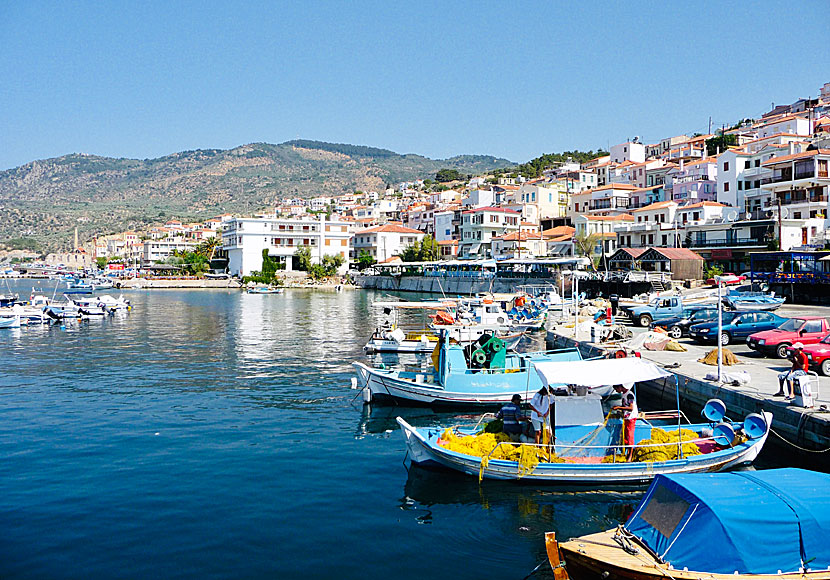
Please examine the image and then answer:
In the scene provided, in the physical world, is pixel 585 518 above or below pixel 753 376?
below

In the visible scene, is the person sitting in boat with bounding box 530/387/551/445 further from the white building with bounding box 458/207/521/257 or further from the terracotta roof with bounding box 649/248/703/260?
the white building with bounding box 458/207/521/257

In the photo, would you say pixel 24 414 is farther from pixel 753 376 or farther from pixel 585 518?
pixel 753 376

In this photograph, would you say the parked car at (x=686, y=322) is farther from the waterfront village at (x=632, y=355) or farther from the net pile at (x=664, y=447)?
the net pile at (x=664, y=447)

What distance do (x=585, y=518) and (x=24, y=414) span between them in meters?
18.7

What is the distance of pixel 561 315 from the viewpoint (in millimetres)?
42500

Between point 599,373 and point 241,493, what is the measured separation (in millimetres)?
8540

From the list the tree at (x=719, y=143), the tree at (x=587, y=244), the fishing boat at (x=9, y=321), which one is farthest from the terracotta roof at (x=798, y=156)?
the fishing boat at (x=9, y=321)

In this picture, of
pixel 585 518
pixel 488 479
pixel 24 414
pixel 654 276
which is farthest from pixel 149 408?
pixel 654 276

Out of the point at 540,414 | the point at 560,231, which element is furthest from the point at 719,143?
the point at 540,414

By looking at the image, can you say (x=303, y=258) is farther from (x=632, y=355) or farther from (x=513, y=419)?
(x=513, y=419)

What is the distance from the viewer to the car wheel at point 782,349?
22.3m

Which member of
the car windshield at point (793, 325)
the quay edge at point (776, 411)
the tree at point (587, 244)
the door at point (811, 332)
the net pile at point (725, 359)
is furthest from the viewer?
the tree at point (587, 244)

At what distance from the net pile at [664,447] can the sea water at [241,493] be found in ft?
3.54

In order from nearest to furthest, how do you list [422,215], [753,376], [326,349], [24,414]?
[753,376] → [24,414] → [326,349] → [422,215]
